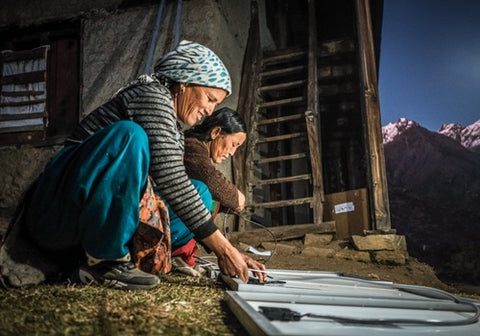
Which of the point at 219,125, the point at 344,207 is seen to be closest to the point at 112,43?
the point at 219,125

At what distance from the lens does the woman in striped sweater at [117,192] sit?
1442 millimetres

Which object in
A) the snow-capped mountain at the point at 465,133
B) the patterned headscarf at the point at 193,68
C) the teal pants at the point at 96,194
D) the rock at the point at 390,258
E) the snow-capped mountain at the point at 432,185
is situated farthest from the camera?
the snow-capped mountain at the point at 465,133

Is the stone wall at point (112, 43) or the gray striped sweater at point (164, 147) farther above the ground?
the stone wall at point (112, 43)

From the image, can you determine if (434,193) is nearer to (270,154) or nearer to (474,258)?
(474,258)

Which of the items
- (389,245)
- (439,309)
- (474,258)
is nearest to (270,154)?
(389,245)

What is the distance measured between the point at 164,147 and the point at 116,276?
61cm

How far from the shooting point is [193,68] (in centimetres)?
186

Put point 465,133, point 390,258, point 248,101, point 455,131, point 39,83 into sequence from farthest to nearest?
1. point 455,131
2. point 465,133
3. point 248,101
4. point 39,83
5. point 390,258

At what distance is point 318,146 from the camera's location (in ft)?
17.5

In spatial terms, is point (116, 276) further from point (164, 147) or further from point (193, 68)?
point (193, 68)

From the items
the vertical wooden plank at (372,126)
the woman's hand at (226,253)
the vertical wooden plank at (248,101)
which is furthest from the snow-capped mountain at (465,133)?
the woman's hand at (226,253)

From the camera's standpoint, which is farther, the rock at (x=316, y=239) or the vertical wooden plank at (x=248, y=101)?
the vertical wooden plank at (x=248, y=101)

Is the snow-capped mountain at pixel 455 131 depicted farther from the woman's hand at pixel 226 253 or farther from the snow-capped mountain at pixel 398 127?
the woman's hand at pixel 226 253

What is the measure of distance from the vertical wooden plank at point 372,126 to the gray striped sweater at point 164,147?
3695 mm
